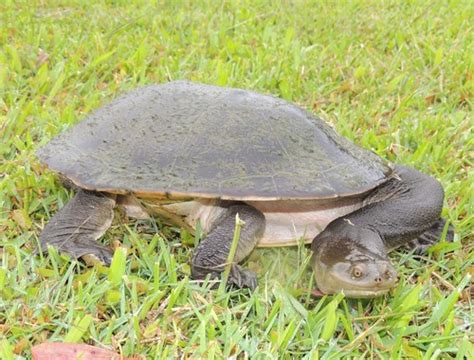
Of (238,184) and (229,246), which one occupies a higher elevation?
(238,184)

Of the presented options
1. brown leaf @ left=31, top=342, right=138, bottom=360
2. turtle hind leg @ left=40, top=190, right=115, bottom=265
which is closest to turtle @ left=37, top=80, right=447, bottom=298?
turtle hind leg @ left=40, top=190, right=115, bottom=265

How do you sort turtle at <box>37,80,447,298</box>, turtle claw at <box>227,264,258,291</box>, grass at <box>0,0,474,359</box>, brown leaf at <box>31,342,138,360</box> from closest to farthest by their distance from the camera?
brown leaf at <box>31,342,138,360</box>
grass at <box>0,0,474,359</box>
turtle claw at <box>227,264,258,291</box>
turtle at <box>37,80,447,298</box>

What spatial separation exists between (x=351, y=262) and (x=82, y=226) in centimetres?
112

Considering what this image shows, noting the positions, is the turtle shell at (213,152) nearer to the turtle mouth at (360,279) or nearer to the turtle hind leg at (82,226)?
the turtle hind leg at (82,226)

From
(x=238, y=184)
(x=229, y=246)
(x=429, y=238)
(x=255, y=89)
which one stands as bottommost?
(x=255, y=89)

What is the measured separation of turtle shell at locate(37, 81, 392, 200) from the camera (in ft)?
7.95

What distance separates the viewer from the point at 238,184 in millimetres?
2396

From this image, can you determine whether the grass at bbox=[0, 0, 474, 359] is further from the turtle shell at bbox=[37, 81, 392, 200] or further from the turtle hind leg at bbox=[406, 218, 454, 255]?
the turtle shell at bbox=[37, 81, 392, 200]

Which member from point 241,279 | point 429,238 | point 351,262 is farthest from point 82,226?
point 429,238

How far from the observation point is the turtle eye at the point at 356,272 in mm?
2145

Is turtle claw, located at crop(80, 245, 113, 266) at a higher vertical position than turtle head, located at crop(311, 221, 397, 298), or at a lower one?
lower

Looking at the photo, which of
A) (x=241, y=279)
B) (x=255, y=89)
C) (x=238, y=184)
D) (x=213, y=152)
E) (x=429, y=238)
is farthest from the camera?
(x=255, y=89)

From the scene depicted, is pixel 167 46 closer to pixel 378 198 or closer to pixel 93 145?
pixel 93 145

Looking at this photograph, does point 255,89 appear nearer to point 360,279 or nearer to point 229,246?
point 229,246
